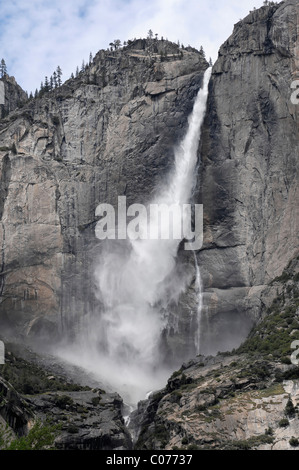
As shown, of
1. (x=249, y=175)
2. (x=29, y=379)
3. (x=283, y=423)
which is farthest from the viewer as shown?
(x=249, y=175)

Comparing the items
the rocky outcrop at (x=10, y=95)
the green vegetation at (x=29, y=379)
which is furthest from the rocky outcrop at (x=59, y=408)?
the rocky outcrop at (x=10, y=95)

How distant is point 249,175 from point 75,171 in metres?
25.3

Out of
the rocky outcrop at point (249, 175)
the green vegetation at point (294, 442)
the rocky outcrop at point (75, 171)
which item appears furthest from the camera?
the rocky outcrop at point (75, 171)

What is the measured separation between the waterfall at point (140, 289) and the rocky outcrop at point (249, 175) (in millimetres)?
2721

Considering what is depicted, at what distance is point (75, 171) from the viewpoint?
351ft

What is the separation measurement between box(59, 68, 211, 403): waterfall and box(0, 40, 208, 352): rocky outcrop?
5.51 feet

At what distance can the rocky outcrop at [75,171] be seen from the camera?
101625 mm

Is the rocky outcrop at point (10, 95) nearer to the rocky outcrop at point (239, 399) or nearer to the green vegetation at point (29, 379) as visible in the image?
the green vegetation at point (29, 379)

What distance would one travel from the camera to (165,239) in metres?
103

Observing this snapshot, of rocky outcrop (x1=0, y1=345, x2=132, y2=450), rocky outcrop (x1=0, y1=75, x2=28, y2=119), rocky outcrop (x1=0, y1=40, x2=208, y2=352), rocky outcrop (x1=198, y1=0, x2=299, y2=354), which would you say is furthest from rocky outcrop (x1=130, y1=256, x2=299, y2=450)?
rocky outcrop (x1=0, y1=75, x2=28, y2=119)

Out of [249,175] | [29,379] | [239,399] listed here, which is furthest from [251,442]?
[249,175]

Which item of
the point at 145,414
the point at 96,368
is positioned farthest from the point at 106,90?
the point at 145,414

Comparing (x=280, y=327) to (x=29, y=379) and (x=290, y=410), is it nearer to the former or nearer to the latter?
(x=290, y=410)

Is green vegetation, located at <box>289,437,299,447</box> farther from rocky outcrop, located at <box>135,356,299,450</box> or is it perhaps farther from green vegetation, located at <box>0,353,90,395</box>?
green vegetation, located at <box>0,353,90,395</box>
